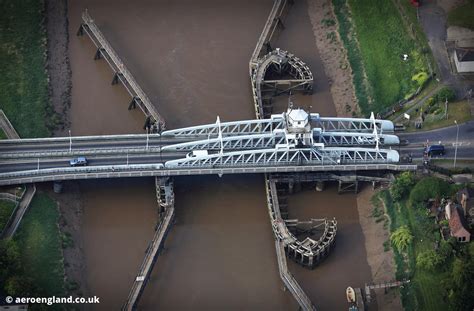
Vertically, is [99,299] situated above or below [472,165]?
below

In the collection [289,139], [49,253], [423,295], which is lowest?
[423,295]

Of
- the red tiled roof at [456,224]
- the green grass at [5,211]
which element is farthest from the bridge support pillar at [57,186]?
the red tiled roof at [456,224]

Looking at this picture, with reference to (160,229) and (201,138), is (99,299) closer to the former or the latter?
(160,229)

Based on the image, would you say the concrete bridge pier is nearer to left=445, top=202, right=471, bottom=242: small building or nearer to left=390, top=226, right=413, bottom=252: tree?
left=390, top=226, right=413, bottom=252: tree

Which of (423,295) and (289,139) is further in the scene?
(289,139)

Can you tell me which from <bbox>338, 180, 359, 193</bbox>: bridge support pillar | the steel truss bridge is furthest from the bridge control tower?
<bbox>338, 180, 359, 193</bbox>: bridge support pillar

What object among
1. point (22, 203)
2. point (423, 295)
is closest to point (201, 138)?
point (22, 203)

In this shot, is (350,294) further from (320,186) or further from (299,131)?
(299,131)
